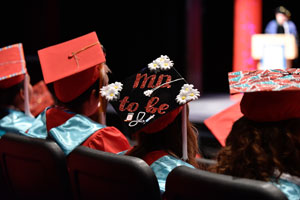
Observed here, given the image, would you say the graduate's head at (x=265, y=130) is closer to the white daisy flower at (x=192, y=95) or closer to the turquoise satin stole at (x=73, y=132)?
the white daisy flower at (x=192, y=95)

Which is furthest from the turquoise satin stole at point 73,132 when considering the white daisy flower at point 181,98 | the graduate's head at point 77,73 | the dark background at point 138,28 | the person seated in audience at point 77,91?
the dark background at point 138,28

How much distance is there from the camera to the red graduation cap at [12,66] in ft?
7.86

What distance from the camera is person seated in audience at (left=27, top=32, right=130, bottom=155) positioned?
70.4 inches

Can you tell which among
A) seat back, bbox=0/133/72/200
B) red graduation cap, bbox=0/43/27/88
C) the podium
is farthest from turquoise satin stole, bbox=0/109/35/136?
the podium

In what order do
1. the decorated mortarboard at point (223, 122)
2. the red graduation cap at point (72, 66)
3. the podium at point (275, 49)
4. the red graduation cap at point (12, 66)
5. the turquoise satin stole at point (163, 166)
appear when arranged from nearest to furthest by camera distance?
1. the turquoise satin stole at point (163, 166)
2. the decorated mortarboard at point (223, 122)
3. the red graduation cap at point (72, 66)
4. the red graduation cap at point (12, 66)
5. the podium at point (275, 49)

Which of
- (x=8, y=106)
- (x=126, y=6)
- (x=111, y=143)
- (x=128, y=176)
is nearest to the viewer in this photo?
(x=128, y=176)

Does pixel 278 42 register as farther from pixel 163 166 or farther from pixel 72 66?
pixel 163 166

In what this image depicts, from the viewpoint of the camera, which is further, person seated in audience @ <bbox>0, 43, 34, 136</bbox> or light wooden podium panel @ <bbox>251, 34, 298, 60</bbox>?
light wooden podium panel @ <bbox>251, 34, 298, 60</bbox>

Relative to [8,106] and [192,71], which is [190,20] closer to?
[192,71]

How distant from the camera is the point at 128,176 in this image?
119 cm

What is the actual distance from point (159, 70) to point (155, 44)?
7.41 m

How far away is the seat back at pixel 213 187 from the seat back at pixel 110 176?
0.28ft

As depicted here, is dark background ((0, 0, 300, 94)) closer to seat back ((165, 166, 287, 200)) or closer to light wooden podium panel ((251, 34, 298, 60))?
light wooden podium panel ((251, 34, 298, 60))

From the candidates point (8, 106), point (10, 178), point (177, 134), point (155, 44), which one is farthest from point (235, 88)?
point (155, 44)
